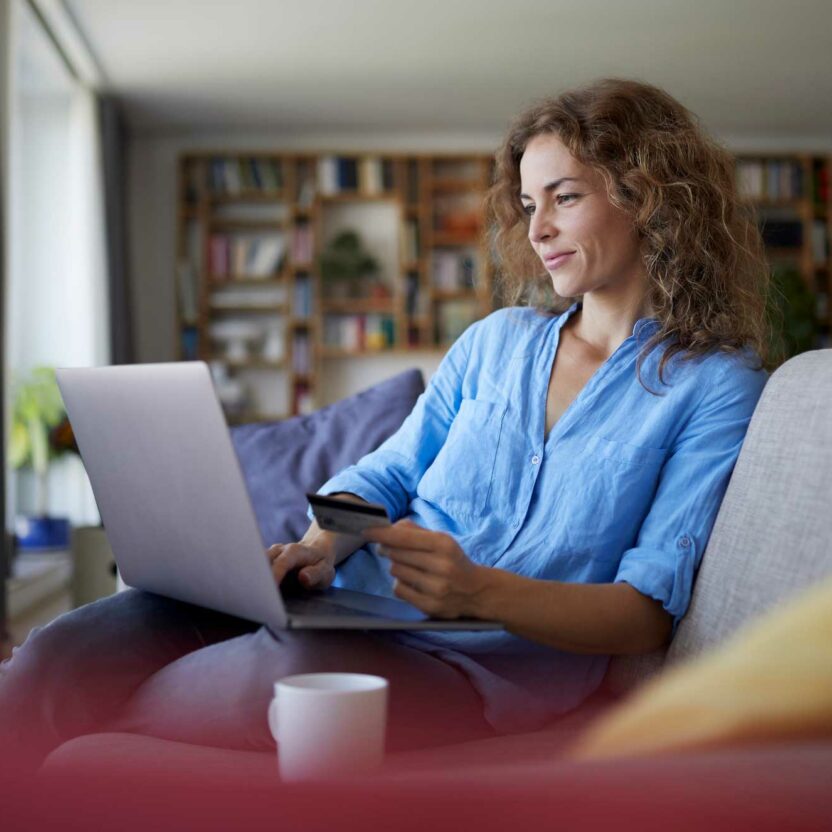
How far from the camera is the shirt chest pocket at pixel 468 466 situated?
144 centimetres

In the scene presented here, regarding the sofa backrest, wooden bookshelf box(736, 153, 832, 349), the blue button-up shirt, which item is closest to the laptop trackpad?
the blue button-up shirt

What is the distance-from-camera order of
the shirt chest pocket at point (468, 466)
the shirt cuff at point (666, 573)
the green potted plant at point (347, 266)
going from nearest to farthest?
the shirt cuff at point (666, 573), the shirt chest pocket at point (468, 466), the green potted plant at point (347, 266)

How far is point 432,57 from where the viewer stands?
5.71 meters

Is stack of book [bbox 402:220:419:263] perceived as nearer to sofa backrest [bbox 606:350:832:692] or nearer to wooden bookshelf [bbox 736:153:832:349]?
wooden bookshelf [bbox 736:153:832:349]

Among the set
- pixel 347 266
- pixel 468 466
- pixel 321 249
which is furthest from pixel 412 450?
pixel 321 249

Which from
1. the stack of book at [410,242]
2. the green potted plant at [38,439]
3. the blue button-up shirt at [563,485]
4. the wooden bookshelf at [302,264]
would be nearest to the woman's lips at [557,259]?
the blue button-up shirt at [563,485]

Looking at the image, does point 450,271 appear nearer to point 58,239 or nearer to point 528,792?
point 58,239

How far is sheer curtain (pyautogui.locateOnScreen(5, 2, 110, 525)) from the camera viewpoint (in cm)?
523

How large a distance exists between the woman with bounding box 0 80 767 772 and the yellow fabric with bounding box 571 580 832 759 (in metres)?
0.33

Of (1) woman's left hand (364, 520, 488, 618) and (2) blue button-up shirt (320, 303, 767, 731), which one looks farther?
(2) blue button-up shirt (320, 303, 767, 731)

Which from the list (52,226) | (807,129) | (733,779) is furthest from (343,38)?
(733,779)

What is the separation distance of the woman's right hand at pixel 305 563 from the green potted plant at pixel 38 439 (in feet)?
11.5

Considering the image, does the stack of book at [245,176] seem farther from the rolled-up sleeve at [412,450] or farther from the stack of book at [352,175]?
the rolled-up sleeve at [412,450]

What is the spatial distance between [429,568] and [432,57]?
200 inches
